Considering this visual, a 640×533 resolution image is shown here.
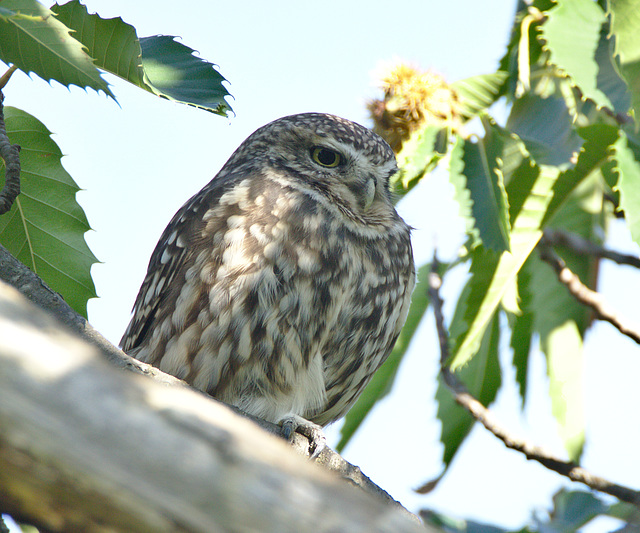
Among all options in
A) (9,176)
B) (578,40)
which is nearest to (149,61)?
(9,176)

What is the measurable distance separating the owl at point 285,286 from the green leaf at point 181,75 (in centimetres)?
93

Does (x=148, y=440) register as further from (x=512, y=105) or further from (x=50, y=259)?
(x=512, y=105)

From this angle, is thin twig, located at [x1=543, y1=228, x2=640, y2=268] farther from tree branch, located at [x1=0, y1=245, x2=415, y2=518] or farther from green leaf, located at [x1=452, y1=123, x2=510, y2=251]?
tree branch, located at [x1=0, y1=245, x2=415, y2=518]

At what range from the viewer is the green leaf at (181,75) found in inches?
65.6

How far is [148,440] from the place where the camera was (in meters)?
0.78

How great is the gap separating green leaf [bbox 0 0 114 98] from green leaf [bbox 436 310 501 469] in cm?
211

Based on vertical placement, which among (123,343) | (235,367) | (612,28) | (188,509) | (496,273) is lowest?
(123,343)

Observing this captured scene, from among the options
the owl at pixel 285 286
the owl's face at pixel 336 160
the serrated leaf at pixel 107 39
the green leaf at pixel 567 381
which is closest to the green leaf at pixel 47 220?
the serrated leaf at pixel 107 39

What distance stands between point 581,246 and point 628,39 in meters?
1.34

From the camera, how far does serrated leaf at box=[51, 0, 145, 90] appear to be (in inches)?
65.7

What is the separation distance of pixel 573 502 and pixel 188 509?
1493 mm

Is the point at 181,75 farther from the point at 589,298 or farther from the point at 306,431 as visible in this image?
the point at 589,298

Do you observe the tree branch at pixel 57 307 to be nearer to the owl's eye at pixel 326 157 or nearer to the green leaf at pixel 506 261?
the green leaf at pixel 506 261

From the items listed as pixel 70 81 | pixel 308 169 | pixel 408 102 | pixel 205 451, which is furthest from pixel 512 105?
pixel 205 451
